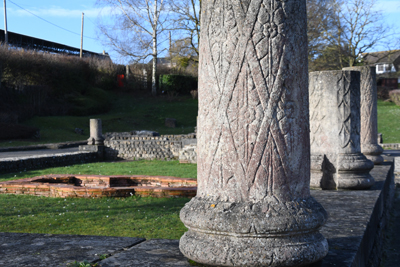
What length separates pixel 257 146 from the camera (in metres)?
2.07

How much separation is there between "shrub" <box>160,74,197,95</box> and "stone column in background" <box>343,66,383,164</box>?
1002 inches

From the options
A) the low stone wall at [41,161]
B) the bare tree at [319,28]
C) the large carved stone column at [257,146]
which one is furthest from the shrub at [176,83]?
the large carved stone column at [257,146]

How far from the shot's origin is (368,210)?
3.90 meters

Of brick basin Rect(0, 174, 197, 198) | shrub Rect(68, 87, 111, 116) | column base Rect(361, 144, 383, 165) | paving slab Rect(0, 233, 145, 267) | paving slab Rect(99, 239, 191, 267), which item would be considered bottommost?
brick basin Rect(0, 174, 197, 198)

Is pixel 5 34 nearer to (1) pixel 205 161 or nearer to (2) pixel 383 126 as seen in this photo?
(2) pixel 383 126

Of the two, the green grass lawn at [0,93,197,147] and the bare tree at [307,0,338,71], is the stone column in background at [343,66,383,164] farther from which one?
the bare tree at [307,0,338,71]

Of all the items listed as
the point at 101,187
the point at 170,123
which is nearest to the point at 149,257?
the point at 101,187

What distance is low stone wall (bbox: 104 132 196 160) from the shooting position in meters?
14.7

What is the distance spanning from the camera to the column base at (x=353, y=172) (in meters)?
5.24

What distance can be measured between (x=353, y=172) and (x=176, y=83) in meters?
28.0

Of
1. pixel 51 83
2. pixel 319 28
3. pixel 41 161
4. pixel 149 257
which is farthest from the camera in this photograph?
pixel 319 28

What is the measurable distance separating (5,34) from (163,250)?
30871 mm

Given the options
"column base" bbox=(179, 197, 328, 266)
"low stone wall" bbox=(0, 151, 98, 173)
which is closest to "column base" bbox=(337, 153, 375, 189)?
"column base" bbox=(179, 197, 328, 266)

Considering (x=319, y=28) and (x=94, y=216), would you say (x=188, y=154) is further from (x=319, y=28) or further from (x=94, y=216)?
(x=319, y=28)
